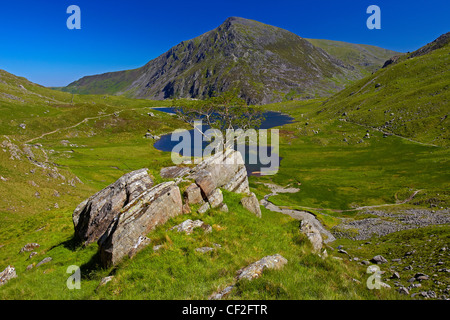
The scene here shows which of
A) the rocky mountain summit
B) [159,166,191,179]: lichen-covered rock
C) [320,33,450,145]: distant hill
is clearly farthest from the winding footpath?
[320,33,450,145]: distant hill

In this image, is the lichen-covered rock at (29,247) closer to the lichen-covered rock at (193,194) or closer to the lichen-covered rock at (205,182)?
the lichen-covered rock at (193,194)

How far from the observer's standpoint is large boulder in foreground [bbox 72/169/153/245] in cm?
2033

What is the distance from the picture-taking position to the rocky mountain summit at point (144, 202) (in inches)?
616

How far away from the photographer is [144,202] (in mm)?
17422

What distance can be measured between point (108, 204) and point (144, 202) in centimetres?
591

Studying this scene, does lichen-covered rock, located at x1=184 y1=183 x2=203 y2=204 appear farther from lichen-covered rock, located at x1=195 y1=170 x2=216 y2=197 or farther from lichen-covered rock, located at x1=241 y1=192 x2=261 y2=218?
lichen-covered rock, located at x1=241 y1=192 x2=261 y2=218

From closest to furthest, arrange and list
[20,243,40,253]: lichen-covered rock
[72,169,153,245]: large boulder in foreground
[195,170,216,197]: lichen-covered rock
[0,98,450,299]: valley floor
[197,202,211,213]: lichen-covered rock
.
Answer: [0,98,450,299]: valley floor < [197,202,211,213]: lichen-covered rock < [72,169,153,245]: large boulder in foreground < [195,170,216,197]: lichen-covered rock < [20,243,40,253]: lichen-covered rock

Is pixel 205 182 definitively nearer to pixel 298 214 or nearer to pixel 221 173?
pixel 221 173

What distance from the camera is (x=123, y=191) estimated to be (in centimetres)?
2123

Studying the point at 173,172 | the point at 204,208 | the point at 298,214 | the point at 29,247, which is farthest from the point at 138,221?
the point at 298,214
